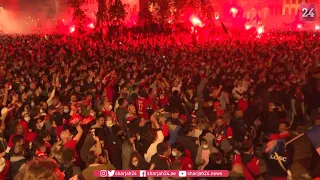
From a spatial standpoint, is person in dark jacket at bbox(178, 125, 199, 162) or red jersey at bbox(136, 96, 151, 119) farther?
red jersey at bbox(136, 96, 151, 119)

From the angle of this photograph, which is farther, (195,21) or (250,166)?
(195,21)

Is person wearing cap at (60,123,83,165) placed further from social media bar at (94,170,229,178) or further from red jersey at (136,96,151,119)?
red jersey at (136,96,151,119)

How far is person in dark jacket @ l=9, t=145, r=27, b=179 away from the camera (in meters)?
6.07

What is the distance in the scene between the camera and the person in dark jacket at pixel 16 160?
239 inches

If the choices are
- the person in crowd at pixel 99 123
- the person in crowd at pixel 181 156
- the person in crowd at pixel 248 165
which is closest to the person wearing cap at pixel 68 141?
the person in crowd at pixel 99 123

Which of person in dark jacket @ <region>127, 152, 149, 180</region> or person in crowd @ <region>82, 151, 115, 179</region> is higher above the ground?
person in crowd @ <region>82, 151, 115, 179</region>

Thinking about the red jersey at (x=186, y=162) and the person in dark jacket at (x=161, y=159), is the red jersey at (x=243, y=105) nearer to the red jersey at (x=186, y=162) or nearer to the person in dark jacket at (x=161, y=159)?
the red jersey at (x=186, y=162)

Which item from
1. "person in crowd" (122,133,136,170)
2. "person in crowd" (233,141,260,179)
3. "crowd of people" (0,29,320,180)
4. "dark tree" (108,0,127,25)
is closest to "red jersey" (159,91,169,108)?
"crowd of people" (0,29,320,180)

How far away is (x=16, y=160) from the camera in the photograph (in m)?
6.09

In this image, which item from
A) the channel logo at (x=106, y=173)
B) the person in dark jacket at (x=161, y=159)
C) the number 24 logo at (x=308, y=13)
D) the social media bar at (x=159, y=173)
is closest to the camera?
the social media bar at (x=159, y=173)

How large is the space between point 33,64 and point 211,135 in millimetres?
10876

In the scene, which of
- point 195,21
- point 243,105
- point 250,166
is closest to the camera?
point 250,166

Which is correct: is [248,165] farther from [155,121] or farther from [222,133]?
[155,121]

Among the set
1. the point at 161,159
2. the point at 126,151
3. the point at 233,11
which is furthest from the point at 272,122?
the point at 233,11
